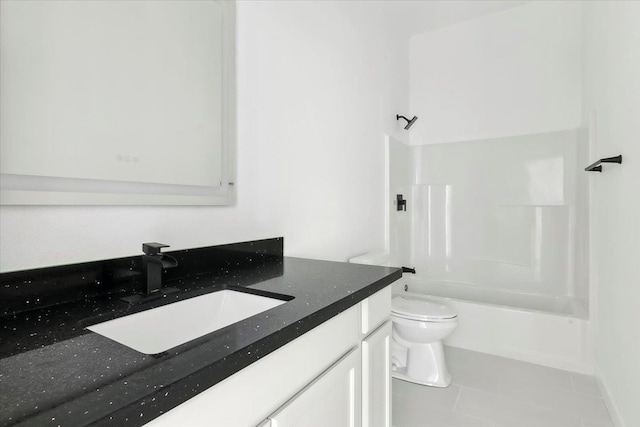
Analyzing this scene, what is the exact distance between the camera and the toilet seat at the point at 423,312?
6.43 feet

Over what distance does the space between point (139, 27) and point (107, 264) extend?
71 centimetres

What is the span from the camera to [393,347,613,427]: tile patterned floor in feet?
5.47

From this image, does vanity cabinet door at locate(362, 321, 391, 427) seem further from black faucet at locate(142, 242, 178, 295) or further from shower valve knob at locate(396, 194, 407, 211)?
shower valve knob at locate(396, 194, 407, 211)

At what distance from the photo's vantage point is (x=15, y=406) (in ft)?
1.30

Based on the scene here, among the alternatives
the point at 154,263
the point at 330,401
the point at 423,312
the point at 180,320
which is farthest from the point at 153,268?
the point at 423,312

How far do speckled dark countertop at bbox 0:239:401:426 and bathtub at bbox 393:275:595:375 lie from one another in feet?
5.76

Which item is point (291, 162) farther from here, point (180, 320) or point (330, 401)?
point (330, 401)

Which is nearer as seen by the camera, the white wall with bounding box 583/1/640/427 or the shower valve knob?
the white wall with bounding box 583/1/640/427

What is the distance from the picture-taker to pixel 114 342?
0.60 m

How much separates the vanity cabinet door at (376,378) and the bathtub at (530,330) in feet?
5.16

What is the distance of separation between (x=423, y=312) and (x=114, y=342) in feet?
5.88

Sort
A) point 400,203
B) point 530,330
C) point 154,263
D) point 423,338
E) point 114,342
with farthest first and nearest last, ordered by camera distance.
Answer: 1. point 400,203
2. point 530,330
3. point 423,338
4. point 154,263
5. point 114,342

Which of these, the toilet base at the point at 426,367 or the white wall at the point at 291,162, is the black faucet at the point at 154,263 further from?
the toilet base at the point at 426,367

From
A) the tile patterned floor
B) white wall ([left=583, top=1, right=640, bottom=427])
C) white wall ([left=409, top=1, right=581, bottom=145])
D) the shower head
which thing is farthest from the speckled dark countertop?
white wall ([left=409, top=1, right=581, bottom=145])
